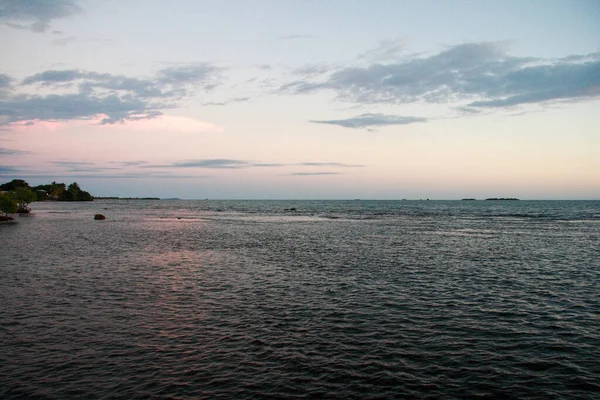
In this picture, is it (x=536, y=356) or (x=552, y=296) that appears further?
(x=552, y=296)

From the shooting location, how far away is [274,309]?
895 inches

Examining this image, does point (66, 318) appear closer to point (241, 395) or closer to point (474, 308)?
point (241, 395)

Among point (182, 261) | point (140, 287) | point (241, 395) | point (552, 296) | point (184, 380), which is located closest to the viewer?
point (241, 395)

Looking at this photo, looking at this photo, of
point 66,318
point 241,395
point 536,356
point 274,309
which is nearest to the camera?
point 241,395

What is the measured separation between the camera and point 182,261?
39625 millimetres

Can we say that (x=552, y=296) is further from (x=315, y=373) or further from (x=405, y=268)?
(x=315, y=373)

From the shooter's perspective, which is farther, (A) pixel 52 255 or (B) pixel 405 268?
(A) pixel 52 255

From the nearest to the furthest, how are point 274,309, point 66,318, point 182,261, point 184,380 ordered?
→ point 184,380 → point 66,318 → point 274,309 → point 182,261

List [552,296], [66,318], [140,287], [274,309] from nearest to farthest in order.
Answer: [66,318] → [274,309] → [552,296] → [140,287]

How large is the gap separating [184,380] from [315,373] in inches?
182

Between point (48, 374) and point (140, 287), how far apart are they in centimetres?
1359

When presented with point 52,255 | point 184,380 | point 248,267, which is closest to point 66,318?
point 184,380

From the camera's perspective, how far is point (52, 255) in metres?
41.5

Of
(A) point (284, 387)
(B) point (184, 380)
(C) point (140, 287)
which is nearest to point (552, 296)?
(A) point (284, 387)
